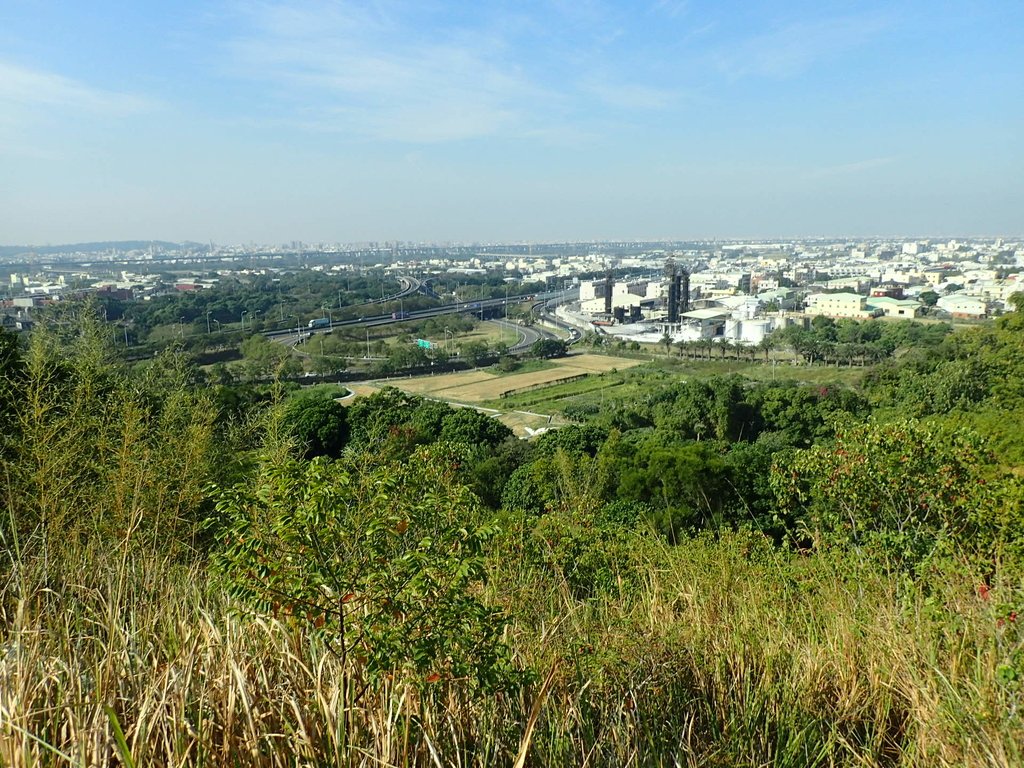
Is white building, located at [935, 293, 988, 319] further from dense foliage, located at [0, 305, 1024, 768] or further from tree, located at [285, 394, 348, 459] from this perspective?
dense foliage, located at [0, 305, 1024, 768]

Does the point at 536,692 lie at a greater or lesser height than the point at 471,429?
greater

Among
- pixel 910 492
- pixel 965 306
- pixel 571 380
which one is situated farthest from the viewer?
pixel 965 306

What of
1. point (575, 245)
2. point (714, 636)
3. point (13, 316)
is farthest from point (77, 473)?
point (575, 245)

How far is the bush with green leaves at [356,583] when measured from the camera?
1349 millimetres

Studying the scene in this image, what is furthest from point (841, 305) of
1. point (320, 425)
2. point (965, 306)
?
point (320, 425)

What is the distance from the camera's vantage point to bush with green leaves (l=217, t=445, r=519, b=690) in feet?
4.42

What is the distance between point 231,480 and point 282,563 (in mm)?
4000

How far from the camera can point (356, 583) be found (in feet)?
4.61

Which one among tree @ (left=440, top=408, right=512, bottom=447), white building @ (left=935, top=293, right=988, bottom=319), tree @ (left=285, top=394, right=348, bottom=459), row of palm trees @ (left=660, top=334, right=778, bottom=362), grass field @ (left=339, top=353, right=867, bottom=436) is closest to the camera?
tree @ (left=440, top=408, right=512, bottom=447)

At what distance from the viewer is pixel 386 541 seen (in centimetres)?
164

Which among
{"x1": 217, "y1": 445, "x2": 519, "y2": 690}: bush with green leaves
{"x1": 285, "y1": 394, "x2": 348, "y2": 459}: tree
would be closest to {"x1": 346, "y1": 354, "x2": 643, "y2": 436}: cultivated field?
{"x1": 285, "y1": 394, "x2": 348, "y2": 459}: tree

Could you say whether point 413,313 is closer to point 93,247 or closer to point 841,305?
point 841,305

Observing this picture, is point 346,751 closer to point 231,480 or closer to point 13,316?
point 231,480

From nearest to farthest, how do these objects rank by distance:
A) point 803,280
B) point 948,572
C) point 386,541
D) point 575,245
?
point 386,541
point 948,572
point 803,280
point 575,245
